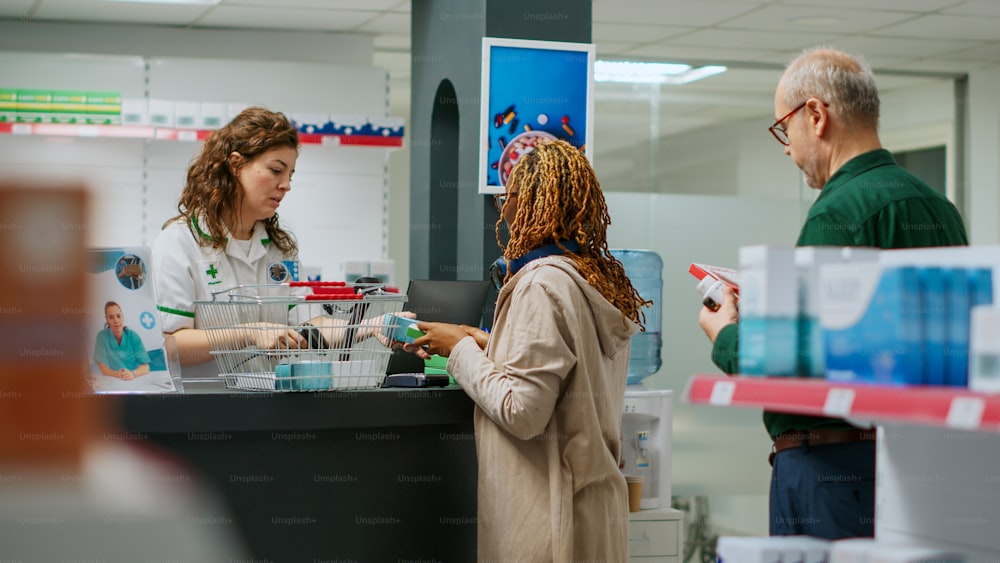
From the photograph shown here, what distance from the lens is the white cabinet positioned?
139 inches

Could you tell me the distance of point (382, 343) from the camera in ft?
8.22

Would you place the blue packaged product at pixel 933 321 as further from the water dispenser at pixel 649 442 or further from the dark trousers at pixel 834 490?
the water dispenser at pixel 649 442

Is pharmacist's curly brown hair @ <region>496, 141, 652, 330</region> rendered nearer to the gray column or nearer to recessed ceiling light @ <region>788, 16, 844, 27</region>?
the gray column

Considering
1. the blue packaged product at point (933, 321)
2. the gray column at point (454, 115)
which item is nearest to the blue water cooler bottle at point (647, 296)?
the gray column at point (454, 115)

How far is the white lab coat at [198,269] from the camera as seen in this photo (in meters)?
2.91

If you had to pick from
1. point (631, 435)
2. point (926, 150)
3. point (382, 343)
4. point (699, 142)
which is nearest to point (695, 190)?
point (699, 142)

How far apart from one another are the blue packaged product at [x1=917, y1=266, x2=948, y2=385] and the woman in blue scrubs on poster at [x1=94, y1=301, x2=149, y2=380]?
63.5 inches

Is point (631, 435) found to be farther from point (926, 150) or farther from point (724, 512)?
point (926, 150)

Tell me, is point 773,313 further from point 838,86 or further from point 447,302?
point 447,302

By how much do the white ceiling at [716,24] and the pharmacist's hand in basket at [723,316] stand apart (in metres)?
4.18

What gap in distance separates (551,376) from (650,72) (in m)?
5.60

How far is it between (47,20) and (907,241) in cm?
606

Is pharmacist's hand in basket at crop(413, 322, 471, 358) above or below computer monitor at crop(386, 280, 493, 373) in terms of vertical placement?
below

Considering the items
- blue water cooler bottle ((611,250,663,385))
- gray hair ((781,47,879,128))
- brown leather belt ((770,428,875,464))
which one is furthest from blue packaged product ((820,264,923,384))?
blue water cooler bottle ((611,250,663,385))
